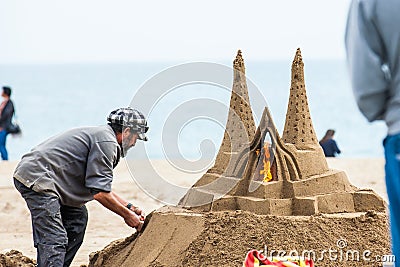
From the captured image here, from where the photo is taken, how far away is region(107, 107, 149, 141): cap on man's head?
5.34 metres

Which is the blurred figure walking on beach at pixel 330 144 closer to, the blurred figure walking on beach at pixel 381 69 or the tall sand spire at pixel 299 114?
the tall sand spire at pixel 299 114

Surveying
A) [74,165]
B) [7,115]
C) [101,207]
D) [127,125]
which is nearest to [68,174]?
[74,165]

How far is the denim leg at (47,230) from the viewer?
519 cm

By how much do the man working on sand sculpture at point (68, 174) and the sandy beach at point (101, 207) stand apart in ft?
4.34

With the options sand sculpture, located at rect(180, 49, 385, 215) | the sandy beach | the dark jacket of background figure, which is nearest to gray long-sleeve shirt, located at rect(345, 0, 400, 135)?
sand sculpture, located at rect(180, 49, 385, 215)

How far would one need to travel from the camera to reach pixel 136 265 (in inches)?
216

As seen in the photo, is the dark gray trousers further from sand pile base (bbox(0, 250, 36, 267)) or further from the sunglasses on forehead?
sand pile base (bbox(0, 250, 36, 267))

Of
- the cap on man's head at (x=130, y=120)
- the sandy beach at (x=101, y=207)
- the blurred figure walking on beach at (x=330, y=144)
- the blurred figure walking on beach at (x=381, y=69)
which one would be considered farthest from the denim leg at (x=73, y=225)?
the blurred figure walking on beach at (x=330, y=144)

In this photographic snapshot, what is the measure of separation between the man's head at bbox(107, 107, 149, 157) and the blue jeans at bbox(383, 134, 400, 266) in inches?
95.7

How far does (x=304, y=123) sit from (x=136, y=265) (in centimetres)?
147

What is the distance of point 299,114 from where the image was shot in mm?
5738

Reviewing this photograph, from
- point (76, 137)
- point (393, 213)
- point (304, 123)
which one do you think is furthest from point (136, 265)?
point (393, 213)

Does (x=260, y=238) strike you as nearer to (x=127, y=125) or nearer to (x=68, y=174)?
(x=127, y=125)

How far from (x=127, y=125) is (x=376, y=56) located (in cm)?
240
